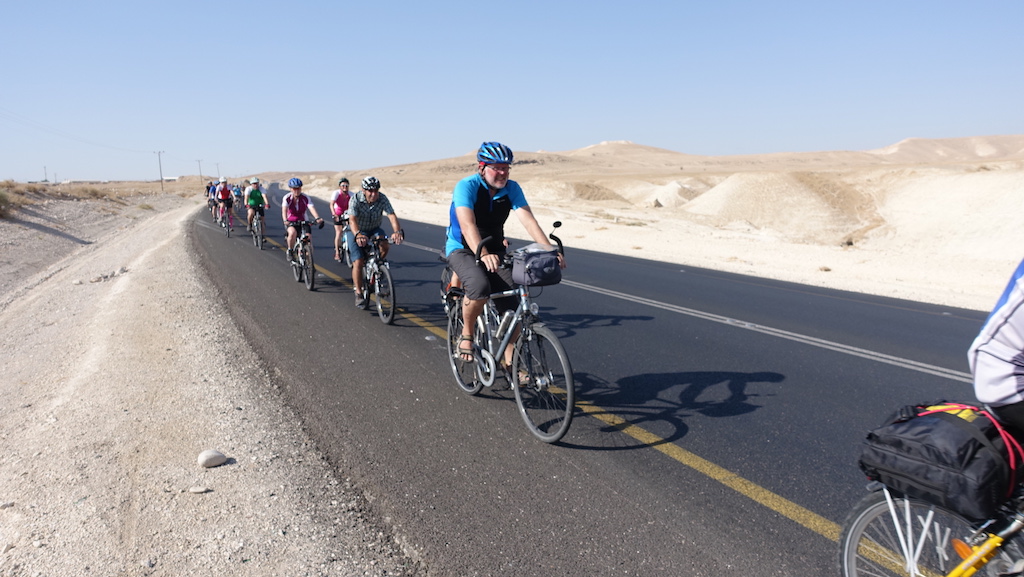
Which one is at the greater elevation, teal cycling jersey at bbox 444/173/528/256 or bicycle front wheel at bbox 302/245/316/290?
teal cycling jersey at bbox 444/173/528/256

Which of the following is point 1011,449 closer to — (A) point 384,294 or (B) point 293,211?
(A) point 384,294

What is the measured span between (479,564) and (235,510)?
1.45m

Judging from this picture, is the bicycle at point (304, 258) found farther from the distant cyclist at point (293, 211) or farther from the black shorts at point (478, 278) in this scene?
the black shorts at point (478, 278)

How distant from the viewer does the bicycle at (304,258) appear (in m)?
11.1

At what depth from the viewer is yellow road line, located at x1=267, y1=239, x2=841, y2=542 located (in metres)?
3.50

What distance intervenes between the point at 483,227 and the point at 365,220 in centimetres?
464

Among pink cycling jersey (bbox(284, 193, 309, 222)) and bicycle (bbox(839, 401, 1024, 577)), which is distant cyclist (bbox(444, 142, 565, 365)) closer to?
bicycle (bbox(839, 401, 1024, 577))

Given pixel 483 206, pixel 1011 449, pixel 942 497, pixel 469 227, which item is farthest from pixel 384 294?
pixel 1011 449

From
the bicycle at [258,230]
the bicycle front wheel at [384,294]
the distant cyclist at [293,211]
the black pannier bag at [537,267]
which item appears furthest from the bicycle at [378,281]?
the bicycle at [258,230]

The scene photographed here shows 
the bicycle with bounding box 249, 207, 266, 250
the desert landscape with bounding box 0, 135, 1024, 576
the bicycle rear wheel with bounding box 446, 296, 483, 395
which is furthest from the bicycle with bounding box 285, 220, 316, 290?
the bicycle with bounding box 249, 207, 266, 250

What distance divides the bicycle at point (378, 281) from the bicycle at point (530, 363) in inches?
128

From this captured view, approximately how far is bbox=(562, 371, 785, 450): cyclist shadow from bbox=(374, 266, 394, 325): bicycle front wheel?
3134 millimetres

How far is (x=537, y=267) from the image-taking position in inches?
171

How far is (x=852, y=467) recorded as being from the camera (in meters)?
4.20
